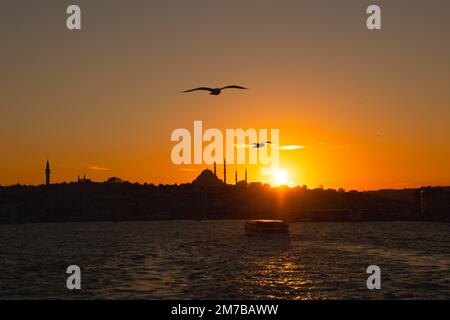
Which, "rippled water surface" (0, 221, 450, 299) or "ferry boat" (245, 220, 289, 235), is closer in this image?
"rippled water surface" (0, 221, 450, 299)

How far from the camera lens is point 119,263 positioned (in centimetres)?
6931

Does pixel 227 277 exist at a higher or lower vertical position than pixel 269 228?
higher

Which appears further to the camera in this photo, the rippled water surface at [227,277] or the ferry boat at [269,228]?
the ferry boat at [269,228]

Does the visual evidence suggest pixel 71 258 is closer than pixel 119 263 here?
No

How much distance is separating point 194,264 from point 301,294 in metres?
25.1

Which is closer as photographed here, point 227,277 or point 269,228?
point 227,277

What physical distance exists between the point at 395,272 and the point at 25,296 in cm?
3316
